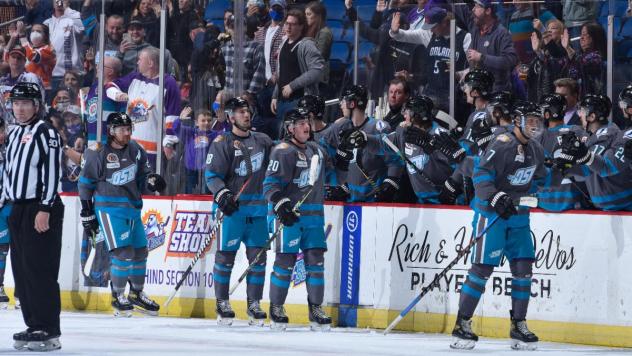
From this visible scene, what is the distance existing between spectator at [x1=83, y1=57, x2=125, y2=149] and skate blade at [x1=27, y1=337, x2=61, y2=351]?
17.3ft

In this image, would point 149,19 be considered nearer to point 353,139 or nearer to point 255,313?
point 353,139

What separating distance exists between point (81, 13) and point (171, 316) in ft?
12.9

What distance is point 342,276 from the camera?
12016 millimetres

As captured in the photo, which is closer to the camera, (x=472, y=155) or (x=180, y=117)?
(x=472, y=155)

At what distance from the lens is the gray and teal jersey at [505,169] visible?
10.2 meters

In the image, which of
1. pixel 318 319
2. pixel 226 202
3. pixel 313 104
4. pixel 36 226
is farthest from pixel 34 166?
pixel 313 104

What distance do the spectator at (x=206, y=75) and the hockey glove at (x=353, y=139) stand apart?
2.28 metres

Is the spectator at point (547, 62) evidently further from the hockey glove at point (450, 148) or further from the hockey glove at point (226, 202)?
the hockey glove at point (226, 202)

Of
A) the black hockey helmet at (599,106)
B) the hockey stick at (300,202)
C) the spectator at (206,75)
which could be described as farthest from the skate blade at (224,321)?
the black hockey helmet at (599,106)

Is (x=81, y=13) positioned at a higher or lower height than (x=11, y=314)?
higher

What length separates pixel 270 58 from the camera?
13.8 metres

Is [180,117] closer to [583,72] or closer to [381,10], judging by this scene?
[381,10]

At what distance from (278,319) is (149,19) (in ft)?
13.4

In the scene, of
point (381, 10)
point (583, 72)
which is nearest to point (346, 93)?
point (381, 10)
